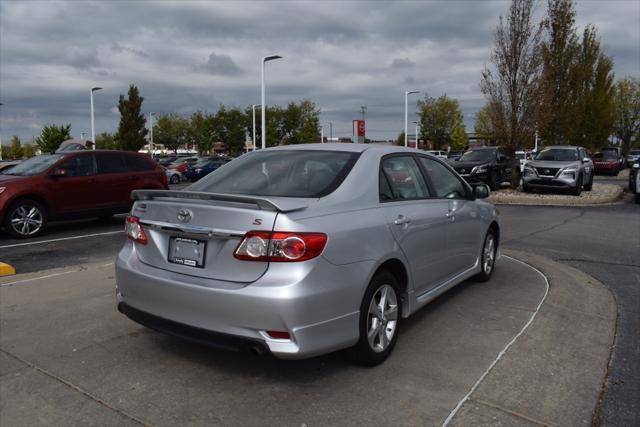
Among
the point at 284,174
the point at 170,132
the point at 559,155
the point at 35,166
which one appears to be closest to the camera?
the point at 284,174

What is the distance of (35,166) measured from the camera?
34.7 ft

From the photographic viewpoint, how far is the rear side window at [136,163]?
1169cm

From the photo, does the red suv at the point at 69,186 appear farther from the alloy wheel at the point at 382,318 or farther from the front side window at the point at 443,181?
the alloy wheel at the point at 382,318

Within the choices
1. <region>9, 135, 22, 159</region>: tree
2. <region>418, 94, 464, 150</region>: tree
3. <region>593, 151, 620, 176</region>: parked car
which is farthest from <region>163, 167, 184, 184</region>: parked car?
<region>9, 135, 22, 159</region>: tree

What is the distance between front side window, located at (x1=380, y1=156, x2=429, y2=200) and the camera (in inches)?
164

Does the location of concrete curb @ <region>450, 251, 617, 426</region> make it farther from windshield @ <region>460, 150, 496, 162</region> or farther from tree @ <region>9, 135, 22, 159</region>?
tree @ <region>9, 135, 22, 159</region>

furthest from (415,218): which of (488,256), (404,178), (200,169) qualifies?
(200,169)

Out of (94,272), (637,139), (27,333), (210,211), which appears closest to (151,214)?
(210,211)

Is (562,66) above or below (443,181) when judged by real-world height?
above

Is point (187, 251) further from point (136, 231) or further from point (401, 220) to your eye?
point (401, 220)

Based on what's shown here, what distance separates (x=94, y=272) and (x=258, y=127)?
55.0 meters

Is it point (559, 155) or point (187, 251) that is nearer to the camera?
point (187, 251)

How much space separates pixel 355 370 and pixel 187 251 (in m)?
1.40

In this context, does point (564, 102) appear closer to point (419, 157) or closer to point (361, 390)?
point (419, 157)
